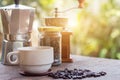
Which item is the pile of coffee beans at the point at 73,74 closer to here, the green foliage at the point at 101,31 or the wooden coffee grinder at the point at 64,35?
the wooden coffee grinder at the point at 64,35

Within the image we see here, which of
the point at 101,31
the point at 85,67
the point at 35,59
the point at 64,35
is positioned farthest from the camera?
the point at 101,31

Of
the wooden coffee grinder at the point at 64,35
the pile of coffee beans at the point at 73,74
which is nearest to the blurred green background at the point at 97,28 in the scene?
the wooden coffee grinder at the point at 64,35

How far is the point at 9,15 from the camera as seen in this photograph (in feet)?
3.90

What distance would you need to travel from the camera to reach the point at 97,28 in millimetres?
2672

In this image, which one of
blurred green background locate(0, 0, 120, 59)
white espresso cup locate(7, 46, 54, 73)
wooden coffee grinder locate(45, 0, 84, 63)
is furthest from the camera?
blurred green background locate(0, 0, 120, 59)

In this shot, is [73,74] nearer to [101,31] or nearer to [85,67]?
[85,67]

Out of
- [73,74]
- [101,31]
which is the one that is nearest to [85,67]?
[73,74]

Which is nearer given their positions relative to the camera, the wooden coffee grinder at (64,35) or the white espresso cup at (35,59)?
the white espresso cup at (35,59)

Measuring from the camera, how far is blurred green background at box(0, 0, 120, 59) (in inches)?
104

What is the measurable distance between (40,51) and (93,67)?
273mm

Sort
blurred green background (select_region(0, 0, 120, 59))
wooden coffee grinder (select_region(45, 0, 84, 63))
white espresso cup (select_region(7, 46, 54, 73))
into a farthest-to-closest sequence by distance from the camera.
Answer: blurred green background (select_region(0, 0, 120, 59)) → wooden coffee grinder (select_region(45, 0, 84, 63)) → white espresso cup (select_region(7, 46, 54, 73))

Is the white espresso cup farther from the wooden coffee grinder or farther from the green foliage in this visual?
the green foliage

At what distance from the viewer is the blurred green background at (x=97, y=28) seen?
2637 mm

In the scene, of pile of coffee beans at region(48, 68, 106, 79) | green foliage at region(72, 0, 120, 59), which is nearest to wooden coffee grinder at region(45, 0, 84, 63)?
pile of coffee beans at region(48, 68, 106, 79)
